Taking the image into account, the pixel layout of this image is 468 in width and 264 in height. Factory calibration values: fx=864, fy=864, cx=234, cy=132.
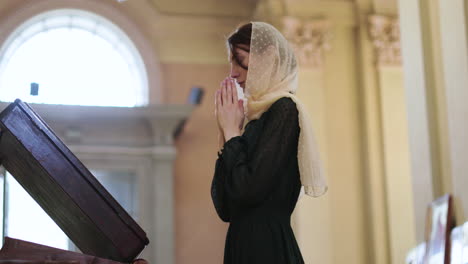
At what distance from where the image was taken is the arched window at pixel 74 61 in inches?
423

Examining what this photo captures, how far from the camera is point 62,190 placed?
290cm

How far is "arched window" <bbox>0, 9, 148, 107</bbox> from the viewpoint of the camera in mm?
10750

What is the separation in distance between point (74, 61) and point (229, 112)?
824cm

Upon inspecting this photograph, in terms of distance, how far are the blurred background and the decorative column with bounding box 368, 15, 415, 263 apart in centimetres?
1

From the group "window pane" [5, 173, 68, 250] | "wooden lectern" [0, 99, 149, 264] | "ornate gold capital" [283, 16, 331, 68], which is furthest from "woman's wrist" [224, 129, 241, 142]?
"ornate gold capital" [283, 16, 331, 68]

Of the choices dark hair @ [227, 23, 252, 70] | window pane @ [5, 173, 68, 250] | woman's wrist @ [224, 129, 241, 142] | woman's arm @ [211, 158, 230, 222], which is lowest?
window pane @ [5, 173, 68, 250]

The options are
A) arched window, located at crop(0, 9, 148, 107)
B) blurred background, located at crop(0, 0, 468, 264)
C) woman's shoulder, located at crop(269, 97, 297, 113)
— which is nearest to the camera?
woman's shoulder, located at crop(269, 97, 297, 113)

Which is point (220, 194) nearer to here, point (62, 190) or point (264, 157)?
point (264, 157)

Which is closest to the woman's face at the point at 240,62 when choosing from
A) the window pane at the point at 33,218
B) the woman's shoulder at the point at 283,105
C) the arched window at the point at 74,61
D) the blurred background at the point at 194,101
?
the woman's shoulder at the point at 283,105

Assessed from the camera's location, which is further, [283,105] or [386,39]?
[386,39]

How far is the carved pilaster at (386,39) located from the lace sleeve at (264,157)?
7.67 m

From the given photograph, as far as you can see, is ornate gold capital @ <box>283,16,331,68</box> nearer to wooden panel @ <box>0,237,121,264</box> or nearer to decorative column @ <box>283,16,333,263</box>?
decorative column @ <box>283,16,333,263</box>

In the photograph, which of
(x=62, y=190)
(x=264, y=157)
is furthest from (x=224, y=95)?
(x=62, y=190)

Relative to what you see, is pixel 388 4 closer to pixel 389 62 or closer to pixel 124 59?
pixel 389 62
